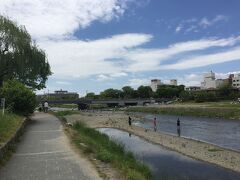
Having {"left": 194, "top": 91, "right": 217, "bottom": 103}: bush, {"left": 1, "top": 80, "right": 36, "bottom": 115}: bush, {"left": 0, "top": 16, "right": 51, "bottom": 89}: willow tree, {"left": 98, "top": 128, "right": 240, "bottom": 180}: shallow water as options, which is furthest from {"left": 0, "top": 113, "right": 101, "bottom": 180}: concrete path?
{"left": 194, "top": 91, "right": 217, "bottom": 103}: bush

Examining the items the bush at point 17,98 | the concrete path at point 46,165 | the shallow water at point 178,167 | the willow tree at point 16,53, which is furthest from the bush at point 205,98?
the concrete path at point 46,165

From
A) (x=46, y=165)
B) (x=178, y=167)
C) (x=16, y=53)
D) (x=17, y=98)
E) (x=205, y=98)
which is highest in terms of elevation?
(x=16, y=53)

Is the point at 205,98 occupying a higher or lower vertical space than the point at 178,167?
higher

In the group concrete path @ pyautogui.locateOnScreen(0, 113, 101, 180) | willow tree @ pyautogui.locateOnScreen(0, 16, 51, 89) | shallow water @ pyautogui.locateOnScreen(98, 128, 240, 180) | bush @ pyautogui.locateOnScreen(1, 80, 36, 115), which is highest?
willow tree @ pyautogui.locateOnScreen(0, 16, 51, 89)

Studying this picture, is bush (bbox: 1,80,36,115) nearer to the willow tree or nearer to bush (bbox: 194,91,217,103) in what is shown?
the willow tree

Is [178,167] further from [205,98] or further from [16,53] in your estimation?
[205,98]

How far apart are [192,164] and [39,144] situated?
9.15 m

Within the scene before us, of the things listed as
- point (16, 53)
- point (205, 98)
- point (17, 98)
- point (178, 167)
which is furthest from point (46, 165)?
point (205, 98)

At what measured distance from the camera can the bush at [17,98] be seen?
4003cm

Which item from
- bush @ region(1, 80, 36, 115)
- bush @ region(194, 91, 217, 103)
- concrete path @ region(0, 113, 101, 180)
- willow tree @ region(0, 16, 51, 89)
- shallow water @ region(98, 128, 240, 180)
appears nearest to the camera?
concrete path @ region(0, 113, 101, 180)

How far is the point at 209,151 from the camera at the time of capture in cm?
2795

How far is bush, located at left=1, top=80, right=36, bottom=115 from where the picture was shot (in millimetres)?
40031

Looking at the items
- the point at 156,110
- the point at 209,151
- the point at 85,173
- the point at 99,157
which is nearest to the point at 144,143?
the point at 209,151

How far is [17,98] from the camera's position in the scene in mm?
40562
